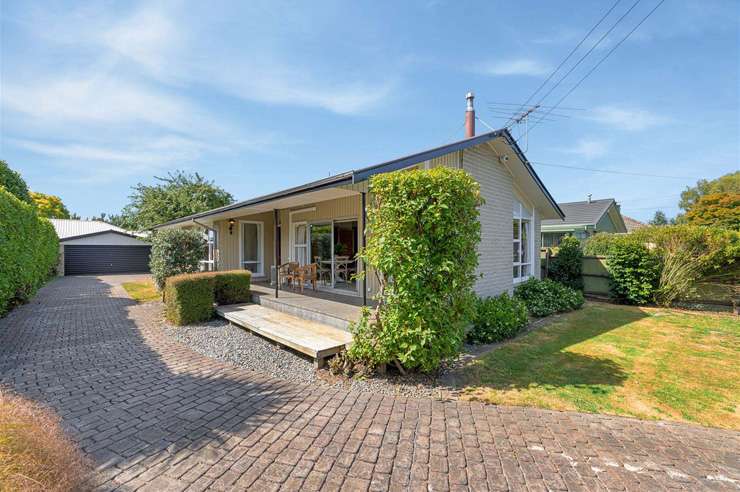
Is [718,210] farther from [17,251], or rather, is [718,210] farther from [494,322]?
[17,251]

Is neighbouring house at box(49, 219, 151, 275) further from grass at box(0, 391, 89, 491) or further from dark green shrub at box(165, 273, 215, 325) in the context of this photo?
grass at box(0, 391, 89, 491)

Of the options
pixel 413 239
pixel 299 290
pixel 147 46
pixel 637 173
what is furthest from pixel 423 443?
pixel 637 173

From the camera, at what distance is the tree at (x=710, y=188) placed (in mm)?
31855

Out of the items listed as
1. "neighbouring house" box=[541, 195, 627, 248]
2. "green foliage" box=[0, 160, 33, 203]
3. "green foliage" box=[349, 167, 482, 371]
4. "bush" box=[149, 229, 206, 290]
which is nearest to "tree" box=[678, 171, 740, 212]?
"neighbouring house" box=[541, 195, 627, 248]

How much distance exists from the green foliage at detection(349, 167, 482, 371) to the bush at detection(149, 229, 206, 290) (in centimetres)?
908

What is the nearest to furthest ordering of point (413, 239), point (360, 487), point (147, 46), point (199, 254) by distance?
point (360, 487) → point (413, 239) → point (147, 46) → point (199, 254)

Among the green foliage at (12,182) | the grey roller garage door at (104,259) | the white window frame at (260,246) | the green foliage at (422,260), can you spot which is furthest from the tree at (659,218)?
the green foliage at (12,182)

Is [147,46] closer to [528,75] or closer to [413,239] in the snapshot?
[413,239]

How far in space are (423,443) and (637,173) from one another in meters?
32.3

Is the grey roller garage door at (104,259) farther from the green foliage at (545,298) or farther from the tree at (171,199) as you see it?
the green foliage at (545,298)

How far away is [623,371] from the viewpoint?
5.05 m

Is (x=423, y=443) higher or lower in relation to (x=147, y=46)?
lower

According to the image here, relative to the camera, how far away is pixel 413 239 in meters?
4.25

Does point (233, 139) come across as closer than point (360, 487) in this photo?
No
